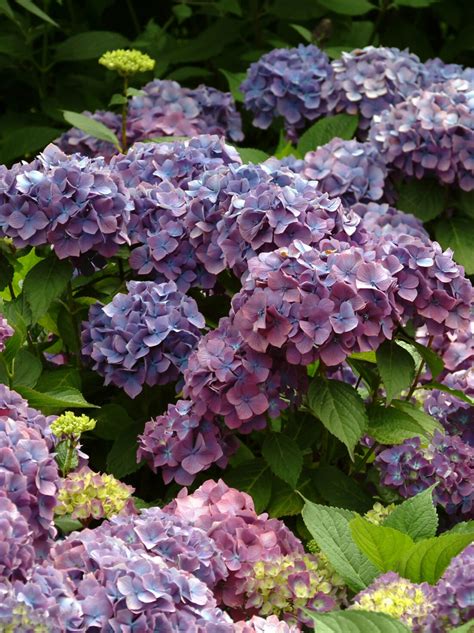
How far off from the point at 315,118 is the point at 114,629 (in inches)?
112

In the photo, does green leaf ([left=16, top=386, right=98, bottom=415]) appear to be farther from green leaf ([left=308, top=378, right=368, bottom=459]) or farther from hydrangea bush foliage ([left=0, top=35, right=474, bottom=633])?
green leaf ([left=308, top=378, right=368, bottom=459])

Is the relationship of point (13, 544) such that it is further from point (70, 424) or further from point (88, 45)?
point (88, 45)

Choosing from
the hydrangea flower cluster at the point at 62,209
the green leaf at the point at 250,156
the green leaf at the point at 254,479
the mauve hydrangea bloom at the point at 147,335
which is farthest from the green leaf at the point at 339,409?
the green leaf at the point at 250,156

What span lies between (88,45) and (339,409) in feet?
8.03

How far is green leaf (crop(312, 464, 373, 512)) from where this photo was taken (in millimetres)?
2678

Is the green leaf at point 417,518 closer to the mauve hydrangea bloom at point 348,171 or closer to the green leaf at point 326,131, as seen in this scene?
the mauve hydrangea bloom at point 348,171

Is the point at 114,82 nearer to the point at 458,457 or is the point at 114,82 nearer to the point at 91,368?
the point at 91,368

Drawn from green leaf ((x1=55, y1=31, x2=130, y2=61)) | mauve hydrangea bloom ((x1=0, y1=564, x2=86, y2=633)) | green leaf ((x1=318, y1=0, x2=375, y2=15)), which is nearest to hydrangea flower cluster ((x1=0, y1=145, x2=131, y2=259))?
mauve hydrangea bloom ((x1=0, y1=564, x2=86, y2=633))

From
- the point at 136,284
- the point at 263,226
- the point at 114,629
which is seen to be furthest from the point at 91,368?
the point at 114,629

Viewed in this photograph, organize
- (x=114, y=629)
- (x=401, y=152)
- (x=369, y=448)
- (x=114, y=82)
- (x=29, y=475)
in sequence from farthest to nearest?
(x=114, y=82), (x=401, y=152), (x=369, y=448), (x=29, y=475), (x=114, y=629)

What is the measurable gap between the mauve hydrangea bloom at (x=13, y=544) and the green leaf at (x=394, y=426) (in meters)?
0.99

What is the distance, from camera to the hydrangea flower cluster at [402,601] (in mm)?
1820

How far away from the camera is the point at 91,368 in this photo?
295cm

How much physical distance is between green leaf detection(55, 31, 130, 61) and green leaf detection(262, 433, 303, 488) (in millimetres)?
2274
